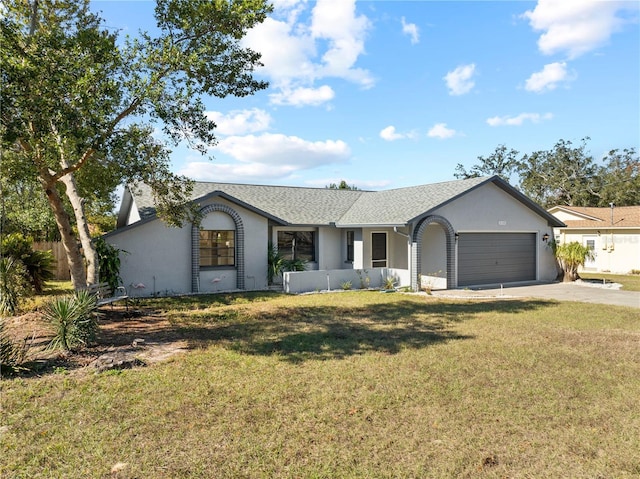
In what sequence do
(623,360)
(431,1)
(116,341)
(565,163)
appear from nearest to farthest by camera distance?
(623,360) < (116,341) < (431,1) < (565,163)

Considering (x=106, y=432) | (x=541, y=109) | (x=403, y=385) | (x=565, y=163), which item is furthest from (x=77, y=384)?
(x=565, y=163)

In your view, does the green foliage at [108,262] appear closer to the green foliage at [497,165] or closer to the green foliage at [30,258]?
the green foliage at [30,258]

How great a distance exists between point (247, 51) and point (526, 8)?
903 cm

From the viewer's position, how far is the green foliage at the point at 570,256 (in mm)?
20391

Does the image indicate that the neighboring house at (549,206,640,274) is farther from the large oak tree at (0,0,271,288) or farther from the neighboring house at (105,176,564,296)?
the large oak tree at (0,0,271,288)

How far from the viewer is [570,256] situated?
20516 mm

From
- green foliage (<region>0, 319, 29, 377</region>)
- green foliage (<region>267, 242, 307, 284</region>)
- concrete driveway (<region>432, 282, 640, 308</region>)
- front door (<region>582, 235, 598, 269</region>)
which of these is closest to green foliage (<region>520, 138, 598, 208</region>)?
front door (<region>582, 235, 598, 269</region>)

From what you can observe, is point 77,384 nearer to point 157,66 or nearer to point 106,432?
point 106,432

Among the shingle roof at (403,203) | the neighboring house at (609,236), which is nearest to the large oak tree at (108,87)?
the shingle roof at (403,203)

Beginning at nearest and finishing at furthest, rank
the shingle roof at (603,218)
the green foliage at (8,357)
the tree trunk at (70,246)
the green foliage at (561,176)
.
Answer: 1. the green foliage at (8,357)
2. the tree trunk at (70,246)
3. the shingle roof at (603,218)
4. the green foliage at (561,176)

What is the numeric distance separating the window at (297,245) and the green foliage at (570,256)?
40.0 feet

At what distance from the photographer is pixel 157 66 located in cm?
1027

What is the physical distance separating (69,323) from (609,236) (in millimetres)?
30896

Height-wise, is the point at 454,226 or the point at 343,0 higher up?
the point at 343,0
